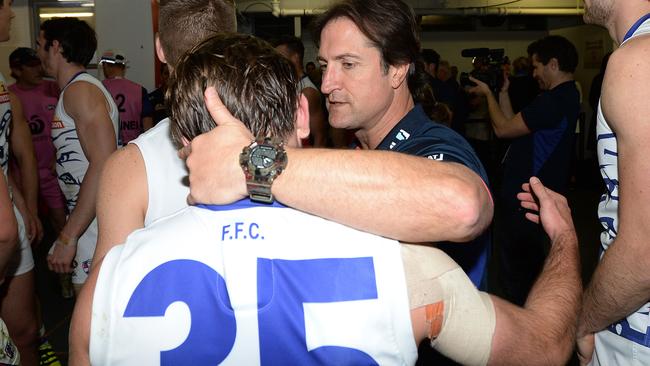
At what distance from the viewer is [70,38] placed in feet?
10.6

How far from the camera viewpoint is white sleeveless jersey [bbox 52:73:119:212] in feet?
10.1

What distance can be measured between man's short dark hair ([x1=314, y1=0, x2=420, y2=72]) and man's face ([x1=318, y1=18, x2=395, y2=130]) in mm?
23

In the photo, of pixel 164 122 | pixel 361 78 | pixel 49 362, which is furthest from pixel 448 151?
pixel 49 362

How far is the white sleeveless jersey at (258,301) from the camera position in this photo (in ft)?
3.24

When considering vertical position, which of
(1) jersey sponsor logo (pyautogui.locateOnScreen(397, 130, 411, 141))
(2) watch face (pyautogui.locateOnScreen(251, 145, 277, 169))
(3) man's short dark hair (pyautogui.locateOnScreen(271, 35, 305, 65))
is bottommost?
(1) jersey sponsor logo (pyautogui.locateOnScreen(397, 130, 411, 141))

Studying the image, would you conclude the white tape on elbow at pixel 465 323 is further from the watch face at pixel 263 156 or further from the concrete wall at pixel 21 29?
the concrete wall at pixel 21 29

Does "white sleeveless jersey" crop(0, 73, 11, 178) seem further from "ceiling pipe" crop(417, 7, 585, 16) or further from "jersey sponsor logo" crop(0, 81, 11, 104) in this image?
"ceiling pipe" crop(417, 7, 585, 16)

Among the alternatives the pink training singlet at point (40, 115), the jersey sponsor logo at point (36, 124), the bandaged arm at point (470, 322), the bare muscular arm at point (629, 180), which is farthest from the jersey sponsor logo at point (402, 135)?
the jersey sponsor logo at point (36, 124)

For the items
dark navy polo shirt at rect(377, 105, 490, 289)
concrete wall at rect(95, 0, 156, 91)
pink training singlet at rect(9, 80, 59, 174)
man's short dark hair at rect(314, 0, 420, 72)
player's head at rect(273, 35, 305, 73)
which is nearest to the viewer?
dark navy polo shirt at rect(377, 105, 490, 289)

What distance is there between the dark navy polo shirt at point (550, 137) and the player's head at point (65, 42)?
8.73ft

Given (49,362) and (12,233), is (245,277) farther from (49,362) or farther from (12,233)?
(49,362)

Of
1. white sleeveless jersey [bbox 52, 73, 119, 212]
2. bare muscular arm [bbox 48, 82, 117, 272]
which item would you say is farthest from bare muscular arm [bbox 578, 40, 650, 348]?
white sleeveless jersey [bbox 52, 73, 119, 212]

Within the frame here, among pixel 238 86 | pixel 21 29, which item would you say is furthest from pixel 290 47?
pixel 21 29

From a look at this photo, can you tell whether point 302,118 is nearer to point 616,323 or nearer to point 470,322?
point 470,322
